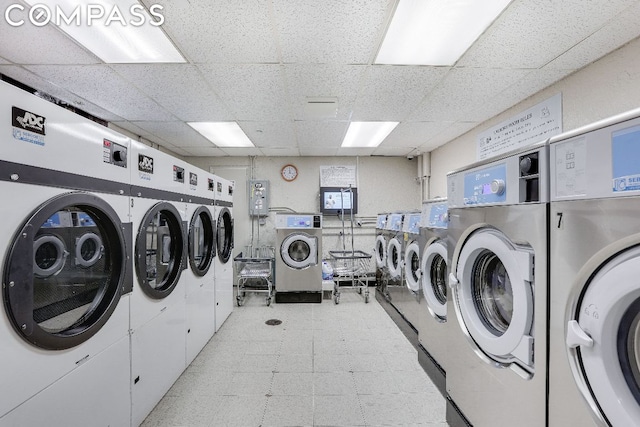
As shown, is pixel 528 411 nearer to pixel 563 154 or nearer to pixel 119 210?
pixel 563 154

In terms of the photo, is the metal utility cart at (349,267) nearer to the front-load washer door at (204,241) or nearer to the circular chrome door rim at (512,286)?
the front-load washer door at (204,241)

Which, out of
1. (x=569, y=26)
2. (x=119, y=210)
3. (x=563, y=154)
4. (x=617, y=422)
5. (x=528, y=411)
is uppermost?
(x=569, y=26)

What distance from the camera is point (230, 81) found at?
2.32 metres

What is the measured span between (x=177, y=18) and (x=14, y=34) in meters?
1.06

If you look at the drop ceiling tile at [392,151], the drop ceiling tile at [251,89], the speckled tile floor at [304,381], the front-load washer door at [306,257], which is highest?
the drop ceiling tile at [251,89]

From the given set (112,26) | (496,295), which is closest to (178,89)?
(112,26)

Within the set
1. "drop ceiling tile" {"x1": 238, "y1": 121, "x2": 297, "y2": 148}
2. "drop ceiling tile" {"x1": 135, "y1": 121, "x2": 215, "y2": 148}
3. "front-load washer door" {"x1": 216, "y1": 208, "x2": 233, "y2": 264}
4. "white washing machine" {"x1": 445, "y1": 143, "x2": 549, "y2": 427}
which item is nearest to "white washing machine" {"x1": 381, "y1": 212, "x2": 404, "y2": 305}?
"white washing machine" {"x1": 445, "y1": 143, "x2": 549, "y2": 427}

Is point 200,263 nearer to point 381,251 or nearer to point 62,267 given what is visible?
point 62,267

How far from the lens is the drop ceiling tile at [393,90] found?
2178mm

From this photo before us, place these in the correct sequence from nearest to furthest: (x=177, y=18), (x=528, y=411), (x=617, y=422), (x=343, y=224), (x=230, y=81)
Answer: (x=617, y=422)
(x=528, y=411)
(x=177, y=18)
(x=230, y=81)
(x=343, y=224)

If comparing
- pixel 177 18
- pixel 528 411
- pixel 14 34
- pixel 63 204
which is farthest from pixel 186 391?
pixel 14 34

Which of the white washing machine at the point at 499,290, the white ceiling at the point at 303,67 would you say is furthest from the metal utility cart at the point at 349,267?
the white washing machine at the point at 499,290

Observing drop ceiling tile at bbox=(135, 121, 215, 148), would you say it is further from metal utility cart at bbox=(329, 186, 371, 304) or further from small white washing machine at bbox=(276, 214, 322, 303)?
metal utility cart at bbox=(329, 186, 371, 304)

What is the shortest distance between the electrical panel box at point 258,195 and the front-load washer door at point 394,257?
238cm
